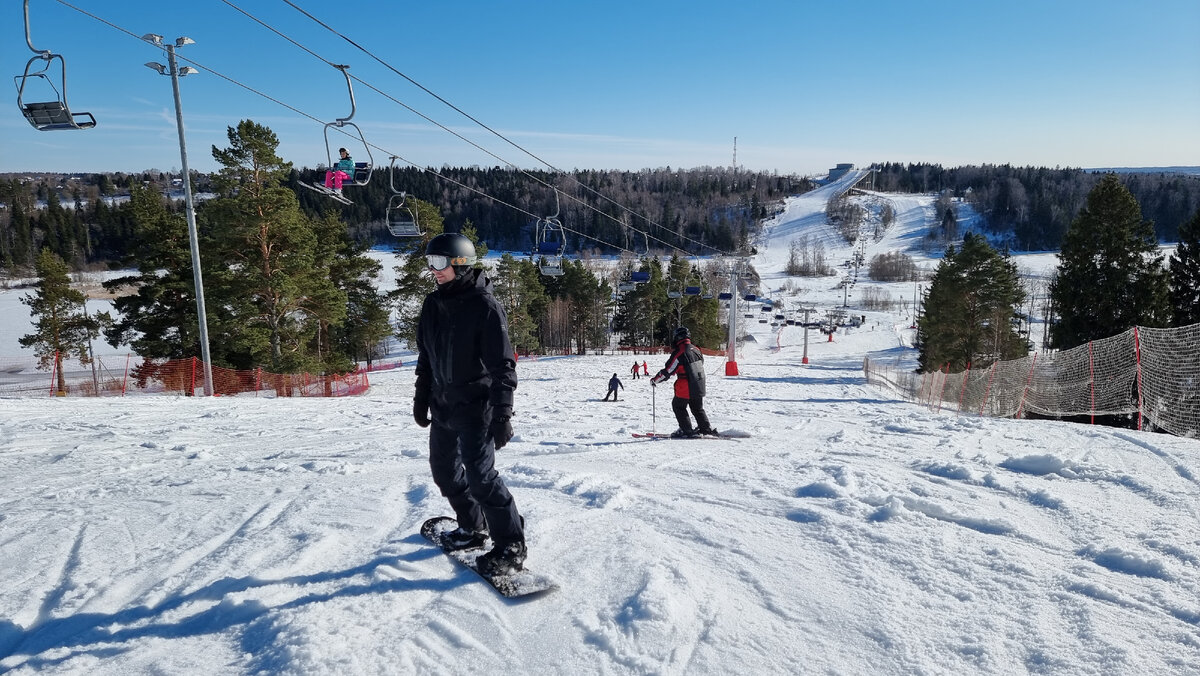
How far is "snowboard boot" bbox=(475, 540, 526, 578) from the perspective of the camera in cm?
326

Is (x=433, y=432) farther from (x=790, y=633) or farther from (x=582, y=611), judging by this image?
(x=790, y=633)

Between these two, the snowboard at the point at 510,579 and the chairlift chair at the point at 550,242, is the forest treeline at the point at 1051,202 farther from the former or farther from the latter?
the snowboard at the point at 510,579

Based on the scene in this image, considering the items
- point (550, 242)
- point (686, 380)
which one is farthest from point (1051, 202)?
point (686, 380)

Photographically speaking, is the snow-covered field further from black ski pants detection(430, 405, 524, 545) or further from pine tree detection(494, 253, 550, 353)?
pine tree detection(494, 253, 550, 353)

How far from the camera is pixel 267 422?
9195 millimetres

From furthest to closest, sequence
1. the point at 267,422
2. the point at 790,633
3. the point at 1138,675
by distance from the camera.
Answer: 1. the point at 267,422
2. the point at 790,633
3. the point at 1138,675

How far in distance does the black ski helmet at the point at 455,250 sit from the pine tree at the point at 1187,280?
3183 centimetres

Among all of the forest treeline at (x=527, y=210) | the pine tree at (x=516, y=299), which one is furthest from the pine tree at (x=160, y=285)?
the forest treeline at (x=527, y=210)

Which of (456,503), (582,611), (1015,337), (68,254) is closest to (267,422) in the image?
(456,503)

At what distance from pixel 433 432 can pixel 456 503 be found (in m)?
0.48

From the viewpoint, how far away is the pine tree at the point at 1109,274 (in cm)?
2302

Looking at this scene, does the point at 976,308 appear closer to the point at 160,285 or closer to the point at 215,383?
the point at 215,383

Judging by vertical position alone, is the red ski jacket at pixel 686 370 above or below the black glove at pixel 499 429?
below

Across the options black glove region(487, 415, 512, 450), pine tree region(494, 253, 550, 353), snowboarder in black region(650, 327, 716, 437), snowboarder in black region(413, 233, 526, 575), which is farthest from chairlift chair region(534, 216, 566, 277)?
pine tree region(494, 253, 550, 353)
